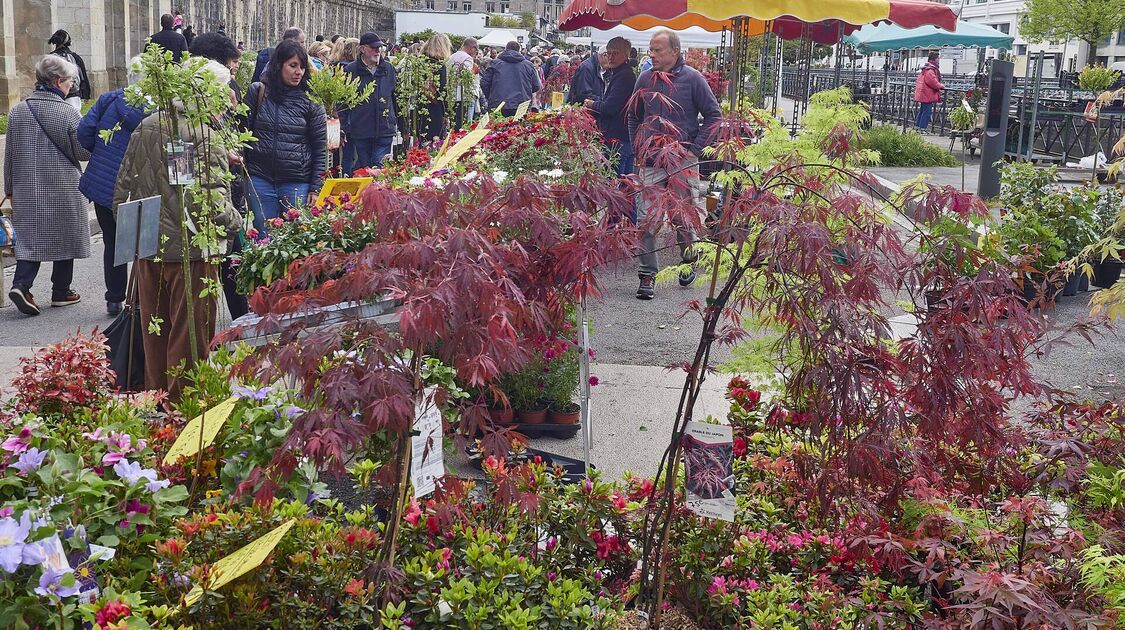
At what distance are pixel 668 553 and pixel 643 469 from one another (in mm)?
1882

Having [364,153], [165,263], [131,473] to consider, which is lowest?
[131,473]

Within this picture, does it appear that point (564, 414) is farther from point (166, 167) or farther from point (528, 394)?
point (166, 167)

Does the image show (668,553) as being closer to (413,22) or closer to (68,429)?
(68,429)

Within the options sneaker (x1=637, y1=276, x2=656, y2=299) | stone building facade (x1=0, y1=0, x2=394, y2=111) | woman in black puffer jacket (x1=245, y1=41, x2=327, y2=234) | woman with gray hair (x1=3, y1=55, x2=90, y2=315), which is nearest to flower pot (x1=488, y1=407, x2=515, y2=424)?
woman in black puffer jacket (x1=245, y1=41, x2=327, y2=234)

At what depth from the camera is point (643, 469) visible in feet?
16.5

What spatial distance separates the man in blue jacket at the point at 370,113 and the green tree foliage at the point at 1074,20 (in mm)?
31461

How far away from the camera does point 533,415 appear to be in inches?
210

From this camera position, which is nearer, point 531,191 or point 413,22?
point 531,191

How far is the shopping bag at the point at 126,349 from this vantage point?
5.51 m

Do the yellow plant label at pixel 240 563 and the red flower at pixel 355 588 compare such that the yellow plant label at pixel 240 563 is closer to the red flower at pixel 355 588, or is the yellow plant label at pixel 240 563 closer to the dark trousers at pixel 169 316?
the red flower at pixel 355 588

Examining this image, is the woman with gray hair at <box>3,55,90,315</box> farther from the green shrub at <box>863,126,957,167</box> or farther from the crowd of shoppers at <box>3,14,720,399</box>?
the green shrub at <box>863,126,957,167</box>

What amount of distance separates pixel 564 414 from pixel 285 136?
133 inches

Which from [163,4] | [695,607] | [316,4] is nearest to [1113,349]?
[695,607]

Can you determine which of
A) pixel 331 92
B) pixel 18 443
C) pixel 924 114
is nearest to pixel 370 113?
pixel 331 92
